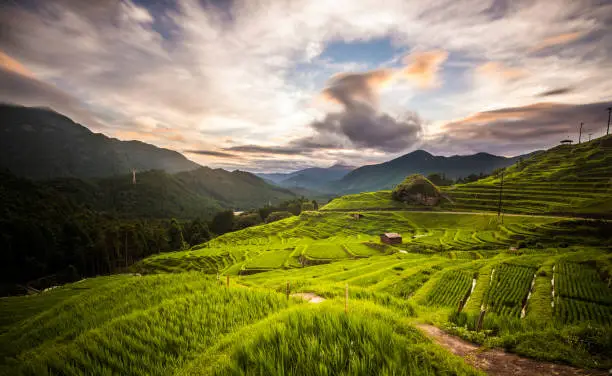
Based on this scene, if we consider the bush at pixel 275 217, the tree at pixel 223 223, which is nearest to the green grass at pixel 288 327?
the bush at pixel 275 217

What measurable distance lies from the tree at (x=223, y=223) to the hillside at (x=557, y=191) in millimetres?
118641

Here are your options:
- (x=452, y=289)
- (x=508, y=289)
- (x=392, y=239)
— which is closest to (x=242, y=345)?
(x=452, y=289)

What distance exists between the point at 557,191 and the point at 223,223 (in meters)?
162

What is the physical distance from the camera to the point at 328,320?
208 inches

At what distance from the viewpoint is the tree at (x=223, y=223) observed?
14500 cm

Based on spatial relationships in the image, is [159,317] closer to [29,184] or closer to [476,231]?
[476,231]

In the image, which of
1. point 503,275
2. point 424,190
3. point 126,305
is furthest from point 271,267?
point 424,190

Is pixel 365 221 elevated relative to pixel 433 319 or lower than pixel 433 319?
lower

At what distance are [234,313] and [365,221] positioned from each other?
102m

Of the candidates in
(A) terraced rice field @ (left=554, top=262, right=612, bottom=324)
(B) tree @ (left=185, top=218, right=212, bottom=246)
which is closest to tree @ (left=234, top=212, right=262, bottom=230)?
(B) tree @ (left=185, top=218, right=212, bottom=246)

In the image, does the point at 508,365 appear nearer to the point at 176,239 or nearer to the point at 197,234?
the point at 176,239

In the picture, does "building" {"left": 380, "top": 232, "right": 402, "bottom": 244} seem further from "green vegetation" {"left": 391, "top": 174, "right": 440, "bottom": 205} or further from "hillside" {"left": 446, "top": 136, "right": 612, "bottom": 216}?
"green vegetation" {"left": 391, "top": 174, "right": 440, "bottom": 205}

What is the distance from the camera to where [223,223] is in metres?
147

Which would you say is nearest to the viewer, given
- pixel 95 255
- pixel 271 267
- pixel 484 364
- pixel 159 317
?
pixel 484 364
